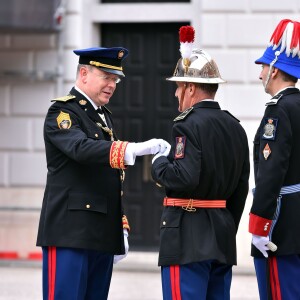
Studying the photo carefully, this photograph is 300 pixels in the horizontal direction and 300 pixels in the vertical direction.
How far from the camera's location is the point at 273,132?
5809mm

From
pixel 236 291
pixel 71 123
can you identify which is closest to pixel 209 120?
pixel 71 123

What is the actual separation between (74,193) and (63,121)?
41 centimetres

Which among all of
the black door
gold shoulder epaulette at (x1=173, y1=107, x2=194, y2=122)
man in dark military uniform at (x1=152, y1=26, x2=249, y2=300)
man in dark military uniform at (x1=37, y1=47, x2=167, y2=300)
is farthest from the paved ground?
gold shoulder epaulette at (x1=173, y1=107, x2=194, y2=122)

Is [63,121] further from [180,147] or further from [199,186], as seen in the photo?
[199,186]

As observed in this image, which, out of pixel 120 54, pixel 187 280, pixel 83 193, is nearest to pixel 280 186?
pixel 187 280

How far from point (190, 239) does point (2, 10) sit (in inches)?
231

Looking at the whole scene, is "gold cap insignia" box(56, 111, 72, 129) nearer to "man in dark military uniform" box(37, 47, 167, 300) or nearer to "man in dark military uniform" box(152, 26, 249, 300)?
"man in dark military uniform" box(37, 47, 167, 300)

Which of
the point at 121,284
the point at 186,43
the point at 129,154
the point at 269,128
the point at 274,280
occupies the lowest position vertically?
the point at 121,284

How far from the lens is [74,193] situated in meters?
5.96

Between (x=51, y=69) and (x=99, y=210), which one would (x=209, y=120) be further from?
(x=51, y=69)

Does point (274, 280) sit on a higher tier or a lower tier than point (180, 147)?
lower

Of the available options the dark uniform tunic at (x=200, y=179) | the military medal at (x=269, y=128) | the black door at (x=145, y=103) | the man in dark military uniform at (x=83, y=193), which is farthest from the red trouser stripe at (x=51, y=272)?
the black door at (x=145, y=103)

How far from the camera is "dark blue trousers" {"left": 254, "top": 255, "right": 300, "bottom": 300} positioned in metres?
5.87

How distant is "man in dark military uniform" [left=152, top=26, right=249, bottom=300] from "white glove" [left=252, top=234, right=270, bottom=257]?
0.52 ft
